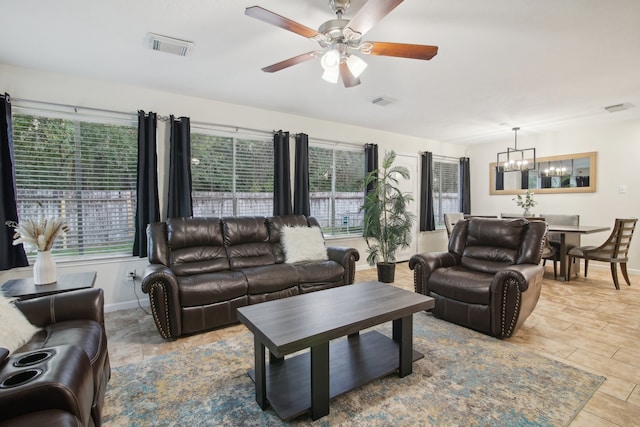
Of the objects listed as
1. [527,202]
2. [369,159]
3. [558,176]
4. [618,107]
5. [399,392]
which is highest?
[618,107]

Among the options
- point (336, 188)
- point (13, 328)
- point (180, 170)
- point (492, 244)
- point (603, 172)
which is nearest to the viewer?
point (13, 328)

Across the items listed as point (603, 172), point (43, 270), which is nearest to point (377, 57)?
point (43, 270)

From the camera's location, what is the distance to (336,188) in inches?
211

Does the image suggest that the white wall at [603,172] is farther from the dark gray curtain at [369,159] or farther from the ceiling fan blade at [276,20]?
the ceiling fan blade at [276,20]

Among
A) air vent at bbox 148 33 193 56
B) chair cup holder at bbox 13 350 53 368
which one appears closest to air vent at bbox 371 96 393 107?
air vent at bbox 148 33 193 56

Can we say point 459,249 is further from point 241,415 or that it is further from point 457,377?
point 241,415

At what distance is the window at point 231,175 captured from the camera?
4039mm

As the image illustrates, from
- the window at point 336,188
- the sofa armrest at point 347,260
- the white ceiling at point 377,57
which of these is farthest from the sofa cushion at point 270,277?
the white ceiling at point 377,57

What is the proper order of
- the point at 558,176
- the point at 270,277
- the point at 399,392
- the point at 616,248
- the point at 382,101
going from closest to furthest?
1. the point at 399,392
2. the point at 270,277
3. the point at 382,101
4. the point at 616,248
5. the point at 558,176

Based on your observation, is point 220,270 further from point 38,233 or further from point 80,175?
point 80,175

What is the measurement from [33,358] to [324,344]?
132 centimetres

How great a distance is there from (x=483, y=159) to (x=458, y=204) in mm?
1130

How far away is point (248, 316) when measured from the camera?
1.99m

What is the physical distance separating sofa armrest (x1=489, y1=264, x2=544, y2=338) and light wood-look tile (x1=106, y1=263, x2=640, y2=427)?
0.59 ft
